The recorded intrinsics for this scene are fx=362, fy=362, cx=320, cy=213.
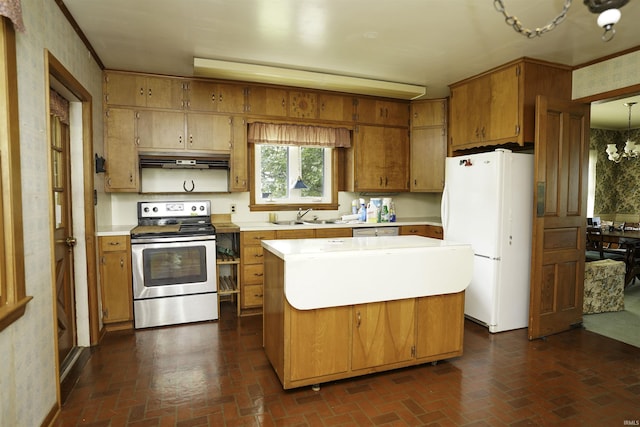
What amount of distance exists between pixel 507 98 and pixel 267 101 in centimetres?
262

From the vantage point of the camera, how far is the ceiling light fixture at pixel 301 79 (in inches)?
142

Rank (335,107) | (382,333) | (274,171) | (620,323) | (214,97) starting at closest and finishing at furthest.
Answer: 1. (382,333)
2. (620,323)
3. (214,97)
4. (335,107)
5. (274,171)

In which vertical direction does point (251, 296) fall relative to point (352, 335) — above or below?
below

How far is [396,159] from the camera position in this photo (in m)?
5.01

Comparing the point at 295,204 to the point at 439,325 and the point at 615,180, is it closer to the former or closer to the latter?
the point at 439,325

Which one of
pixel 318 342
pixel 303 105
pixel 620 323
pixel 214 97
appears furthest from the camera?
pixel 303 105

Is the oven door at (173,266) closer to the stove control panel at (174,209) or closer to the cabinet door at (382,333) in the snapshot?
the stove control panel at (174,209)

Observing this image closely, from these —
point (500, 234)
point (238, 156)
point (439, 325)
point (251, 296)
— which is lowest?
point (251, 296)

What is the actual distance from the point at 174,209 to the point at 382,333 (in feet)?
9.35

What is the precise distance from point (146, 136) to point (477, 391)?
3888 mm

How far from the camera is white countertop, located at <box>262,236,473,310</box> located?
89.7 inches

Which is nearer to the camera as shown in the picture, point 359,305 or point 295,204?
point 359,305

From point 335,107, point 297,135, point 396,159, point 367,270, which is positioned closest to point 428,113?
point 396,159

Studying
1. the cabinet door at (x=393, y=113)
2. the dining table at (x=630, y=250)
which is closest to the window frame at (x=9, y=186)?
the cabinet door at (x=393, y=113)
